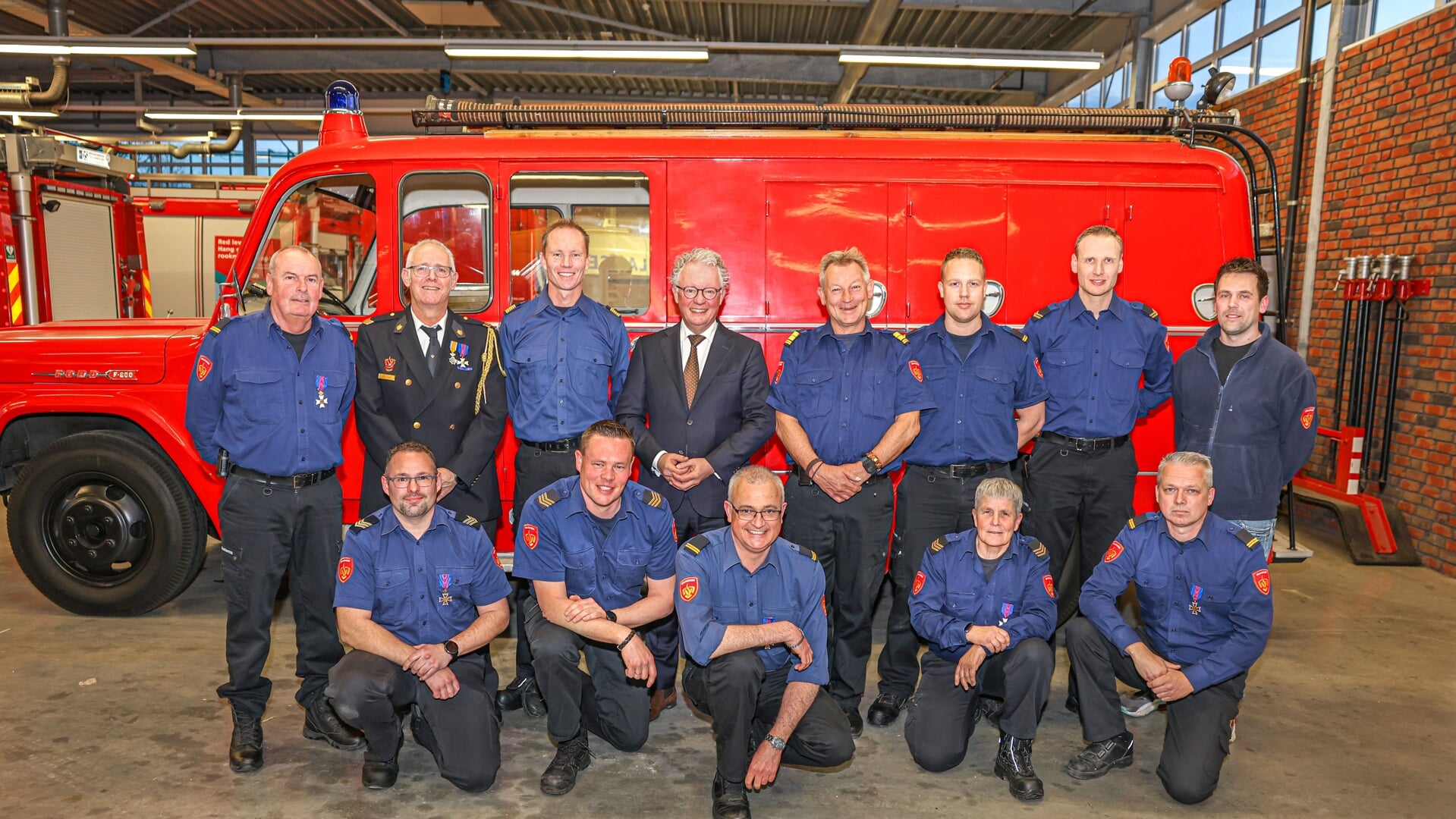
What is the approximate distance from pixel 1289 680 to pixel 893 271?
9.24 ft

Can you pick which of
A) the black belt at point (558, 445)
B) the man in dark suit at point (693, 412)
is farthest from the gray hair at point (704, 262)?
the black belt at point (558, 445)

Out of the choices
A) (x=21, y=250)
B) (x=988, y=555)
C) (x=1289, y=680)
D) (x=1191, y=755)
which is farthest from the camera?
(x=21, y=250)

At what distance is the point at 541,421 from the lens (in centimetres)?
389

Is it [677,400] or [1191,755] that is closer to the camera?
[1191,755]

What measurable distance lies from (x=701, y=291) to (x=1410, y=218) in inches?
235

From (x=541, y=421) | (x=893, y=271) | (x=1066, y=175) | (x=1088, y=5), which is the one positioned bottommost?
(x=541, y=421)

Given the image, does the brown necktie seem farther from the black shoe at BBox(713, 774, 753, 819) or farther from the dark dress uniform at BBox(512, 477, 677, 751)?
the black shoe at BBox(713, 774, 753, 819)

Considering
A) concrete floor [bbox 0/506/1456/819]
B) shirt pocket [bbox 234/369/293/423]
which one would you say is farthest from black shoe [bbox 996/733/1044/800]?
shirt pocket [bbox 234/369/293/423]

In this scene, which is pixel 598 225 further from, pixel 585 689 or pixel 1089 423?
pixel 1089 423

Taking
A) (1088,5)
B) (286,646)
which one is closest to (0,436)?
(286,646)

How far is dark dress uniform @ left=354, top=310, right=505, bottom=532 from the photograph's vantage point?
3.79 m

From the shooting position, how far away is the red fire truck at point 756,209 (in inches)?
177

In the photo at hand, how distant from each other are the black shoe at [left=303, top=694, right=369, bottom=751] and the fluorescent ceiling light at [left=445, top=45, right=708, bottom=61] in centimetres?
717

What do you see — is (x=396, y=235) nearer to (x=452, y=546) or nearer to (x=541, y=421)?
(x=541, y=421)
